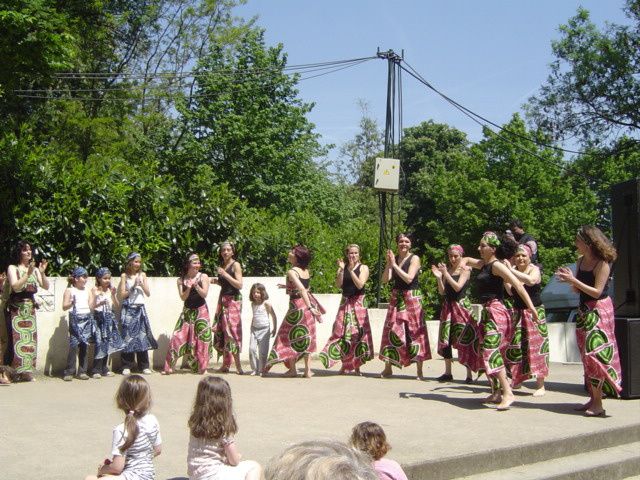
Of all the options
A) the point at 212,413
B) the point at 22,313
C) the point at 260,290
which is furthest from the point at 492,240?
the point at 22,313

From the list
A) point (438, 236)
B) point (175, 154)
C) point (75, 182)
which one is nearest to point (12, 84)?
point (75, 182)

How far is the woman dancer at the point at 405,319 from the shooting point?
10.5 m

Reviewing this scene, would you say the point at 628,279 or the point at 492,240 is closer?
the point at 492,240

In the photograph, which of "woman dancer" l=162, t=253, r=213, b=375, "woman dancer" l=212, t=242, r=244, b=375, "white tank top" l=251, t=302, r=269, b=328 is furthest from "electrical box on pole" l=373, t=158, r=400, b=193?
"woman dancer" l=162, t=253, r=213, b=375

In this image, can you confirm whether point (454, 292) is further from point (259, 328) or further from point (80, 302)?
point (80, 302)

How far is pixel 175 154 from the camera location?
102ft

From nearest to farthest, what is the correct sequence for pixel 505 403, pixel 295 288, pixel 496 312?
pixel 505 403 → pixel 496 312 → pixel 295 288

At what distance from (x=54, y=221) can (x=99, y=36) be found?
16983 millimetres

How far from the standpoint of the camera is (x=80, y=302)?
1021cm

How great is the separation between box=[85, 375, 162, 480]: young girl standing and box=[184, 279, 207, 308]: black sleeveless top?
19.0 feet

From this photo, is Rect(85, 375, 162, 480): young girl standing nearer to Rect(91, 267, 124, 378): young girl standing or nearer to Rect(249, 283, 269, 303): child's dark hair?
Rect(91, 267, 124, 378): young girl standing

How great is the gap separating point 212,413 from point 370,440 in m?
1.08

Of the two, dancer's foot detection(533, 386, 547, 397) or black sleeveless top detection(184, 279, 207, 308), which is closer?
dancer's foot detection(533, 386, 547, 397)

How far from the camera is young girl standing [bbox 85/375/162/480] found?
195 inches
